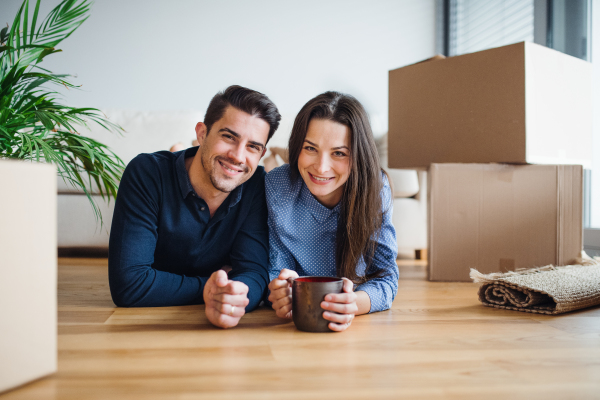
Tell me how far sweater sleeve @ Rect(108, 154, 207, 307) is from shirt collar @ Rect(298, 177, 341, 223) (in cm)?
35

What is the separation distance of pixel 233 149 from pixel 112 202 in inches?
52.0

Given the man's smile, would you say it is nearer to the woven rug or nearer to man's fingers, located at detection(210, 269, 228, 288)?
man's fingers, located at detection(210, 269, 228, 288)

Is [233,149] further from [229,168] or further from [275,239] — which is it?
[275,239]

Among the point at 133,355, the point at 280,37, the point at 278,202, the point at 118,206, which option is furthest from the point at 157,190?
the point at 280,37

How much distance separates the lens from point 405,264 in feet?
7.33

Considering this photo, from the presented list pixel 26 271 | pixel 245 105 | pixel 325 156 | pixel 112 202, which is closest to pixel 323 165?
pixel 325 156

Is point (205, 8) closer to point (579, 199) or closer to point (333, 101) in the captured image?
point (333, 101)

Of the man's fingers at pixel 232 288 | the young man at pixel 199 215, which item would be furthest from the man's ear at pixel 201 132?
the man's fingers at pixel 232 288

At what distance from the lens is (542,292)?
1156mm

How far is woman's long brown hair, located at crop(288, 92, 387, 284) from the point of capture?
1.19 meters

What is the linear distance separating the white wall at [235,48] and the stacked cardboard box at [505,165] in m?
1.16

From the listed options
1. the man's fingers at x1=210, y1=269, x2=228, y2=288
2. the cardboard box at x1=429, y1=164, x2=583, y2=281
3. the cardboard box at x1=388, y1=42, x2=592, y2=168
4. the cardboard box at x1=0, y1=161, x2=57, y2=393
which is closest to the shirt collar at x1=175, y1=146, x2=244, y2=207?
the man's fingers at x1=210, y1=269, x2=228, y2=288

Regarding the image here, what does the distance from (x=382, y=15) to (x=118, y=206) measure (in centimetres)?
275

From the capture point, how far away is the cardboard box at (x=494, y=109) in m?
1.62
